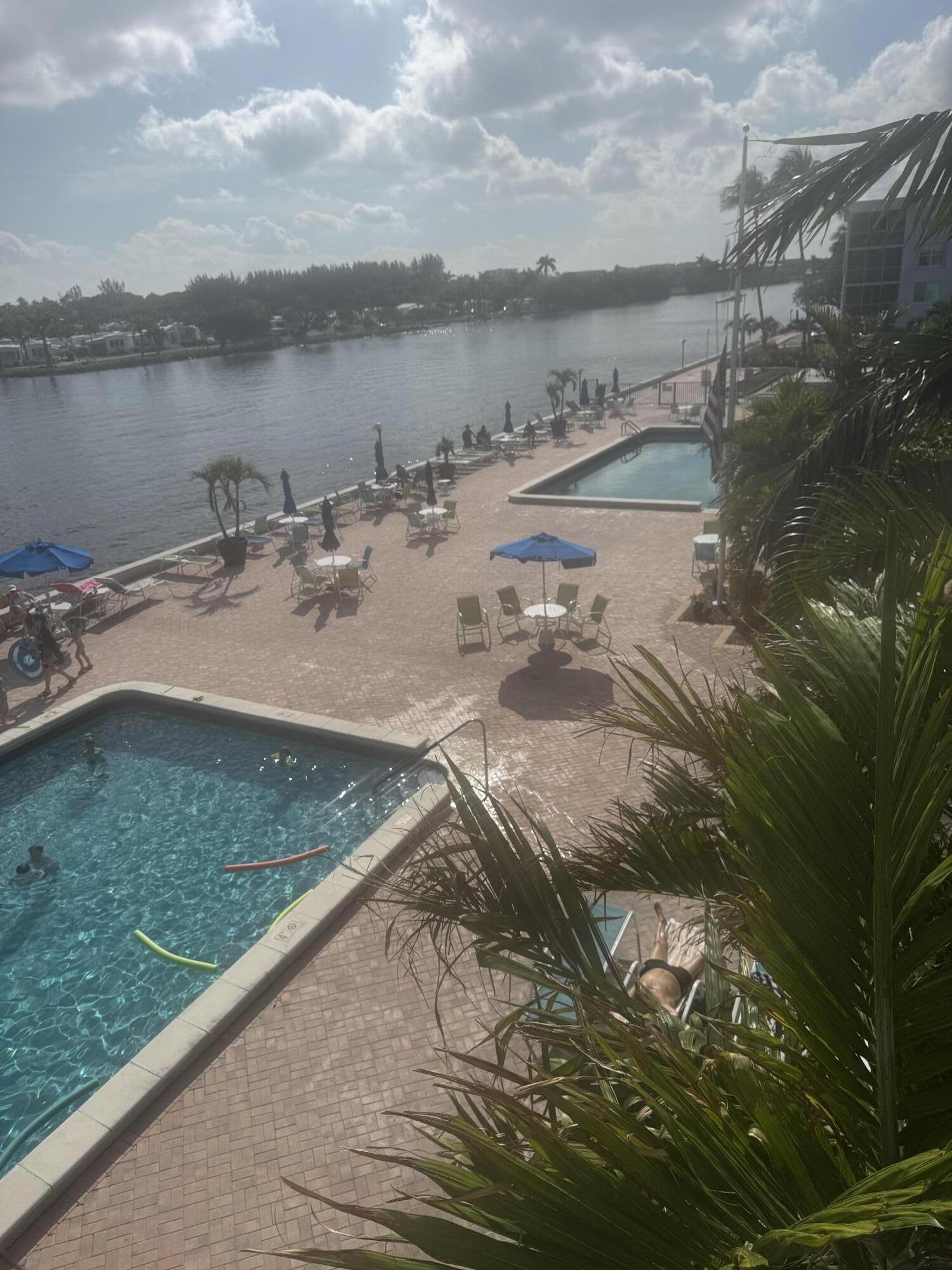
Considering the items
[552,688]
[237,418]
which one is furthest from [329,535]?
[237,418]

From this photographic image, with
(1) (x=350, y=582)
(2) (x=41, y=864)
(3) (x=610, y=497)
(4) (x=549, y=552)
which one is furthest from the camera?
(3) (x=610, y=497)

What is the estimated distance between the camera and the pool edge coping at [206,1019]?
4.81m

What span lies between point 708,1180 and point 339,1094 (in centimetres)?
472

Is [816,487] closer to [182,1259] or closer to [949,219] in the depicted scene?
[949,219]

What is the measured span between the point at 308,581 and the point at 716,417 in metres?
7.77

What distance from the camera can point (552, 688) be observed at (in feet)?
35.6

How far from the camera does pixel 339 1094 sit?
5.34m

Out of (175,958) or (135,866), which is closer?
(175,958)

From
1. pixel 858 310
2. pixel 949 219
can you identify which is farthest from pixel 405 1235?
pixel 858 310

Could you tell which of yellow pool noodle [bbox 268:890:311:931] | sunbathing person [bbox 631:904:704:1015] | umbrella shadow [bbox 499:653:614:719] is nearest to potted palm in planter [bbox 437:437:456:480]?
umbrella shadow [bbox 499:653:614:719]

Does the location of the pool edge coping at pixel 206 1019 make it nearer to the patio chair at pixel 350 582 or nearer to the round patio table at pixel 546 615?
the round patio table at pixel 546 615

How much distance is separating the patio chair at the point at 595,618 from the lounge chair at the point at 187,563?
8.68 m

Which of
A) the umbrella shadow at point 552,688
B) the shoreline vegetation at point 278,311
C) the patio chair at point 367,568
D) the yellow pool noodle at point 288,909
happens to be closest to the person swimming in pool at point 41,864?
the yellow pool noodle at point 288,909

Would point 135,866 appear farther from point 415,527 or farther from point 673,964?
point 415,527
